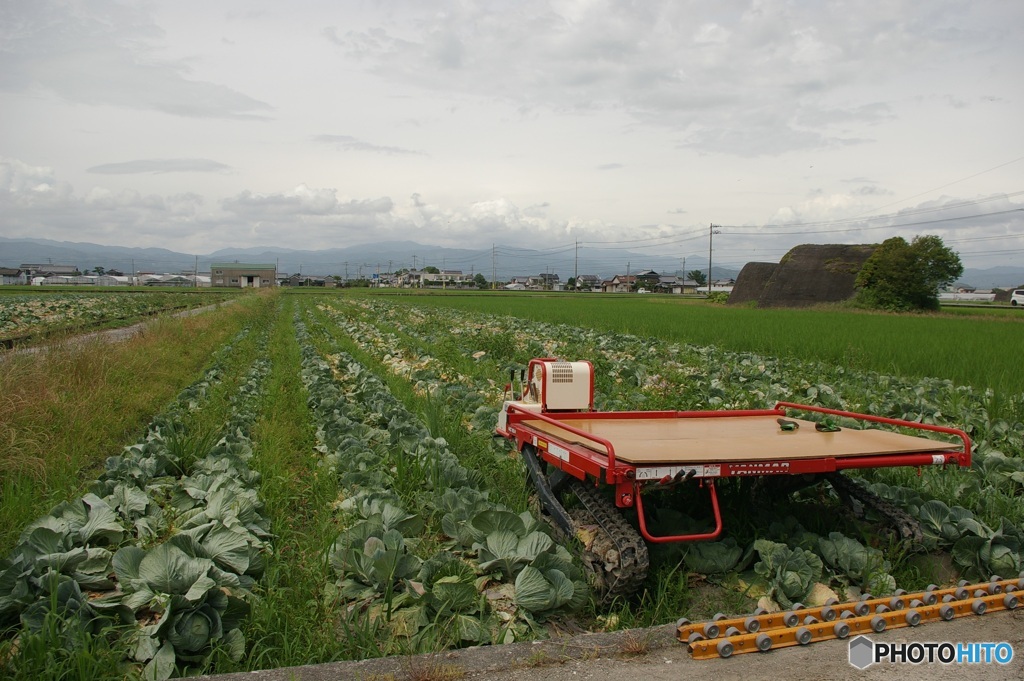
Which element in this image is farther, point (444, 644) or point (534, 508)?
point (534, 508)

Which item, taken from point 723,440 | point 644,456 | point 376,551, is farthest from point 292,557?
point 723,440

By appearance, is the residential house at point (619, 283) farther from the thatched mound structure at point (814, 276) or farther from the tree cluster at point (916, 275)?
the tree cluster at point (916, 275)

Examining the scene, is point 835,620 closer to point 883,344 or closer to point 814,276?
point 883,344

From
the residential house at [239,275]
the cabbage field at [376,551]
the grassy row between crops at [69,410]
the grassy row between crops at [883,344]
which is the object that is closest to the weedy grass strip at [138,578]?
the cabbage field at [376,551]

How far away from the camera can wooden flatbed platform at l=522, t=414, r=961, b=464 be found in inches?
153

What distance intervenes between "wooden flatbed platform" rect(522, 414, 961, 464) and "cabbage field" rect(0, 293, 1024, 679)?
48 centimetres

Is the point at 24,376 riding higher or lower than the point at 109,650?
higher

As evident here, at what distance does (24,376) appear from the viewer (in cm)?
776

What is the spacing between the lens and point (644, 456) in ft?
12.3

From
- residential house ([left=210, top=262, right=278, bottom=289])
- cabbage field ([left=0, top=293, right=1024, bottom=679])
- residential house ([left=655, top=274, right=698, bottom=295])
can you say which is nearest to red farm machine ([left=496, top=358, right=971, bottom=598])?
cabbage field ([left=0, top=293, right=1024, bottom=679])

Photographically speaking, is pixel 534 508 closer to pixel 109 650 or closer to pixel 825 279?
pixel 109 650

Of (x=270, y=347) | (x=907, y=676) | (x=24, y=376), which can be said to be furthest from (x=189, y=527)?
(x=270, y=347)

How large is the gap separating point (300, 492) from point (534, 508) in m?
1.98

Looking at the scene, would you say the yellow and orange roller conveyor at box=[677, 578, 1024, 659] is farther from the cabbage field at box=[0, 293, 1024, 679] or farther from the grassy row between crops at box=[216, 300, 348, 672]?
the grassy row between crops at box=[216, 300, 348, 672]
